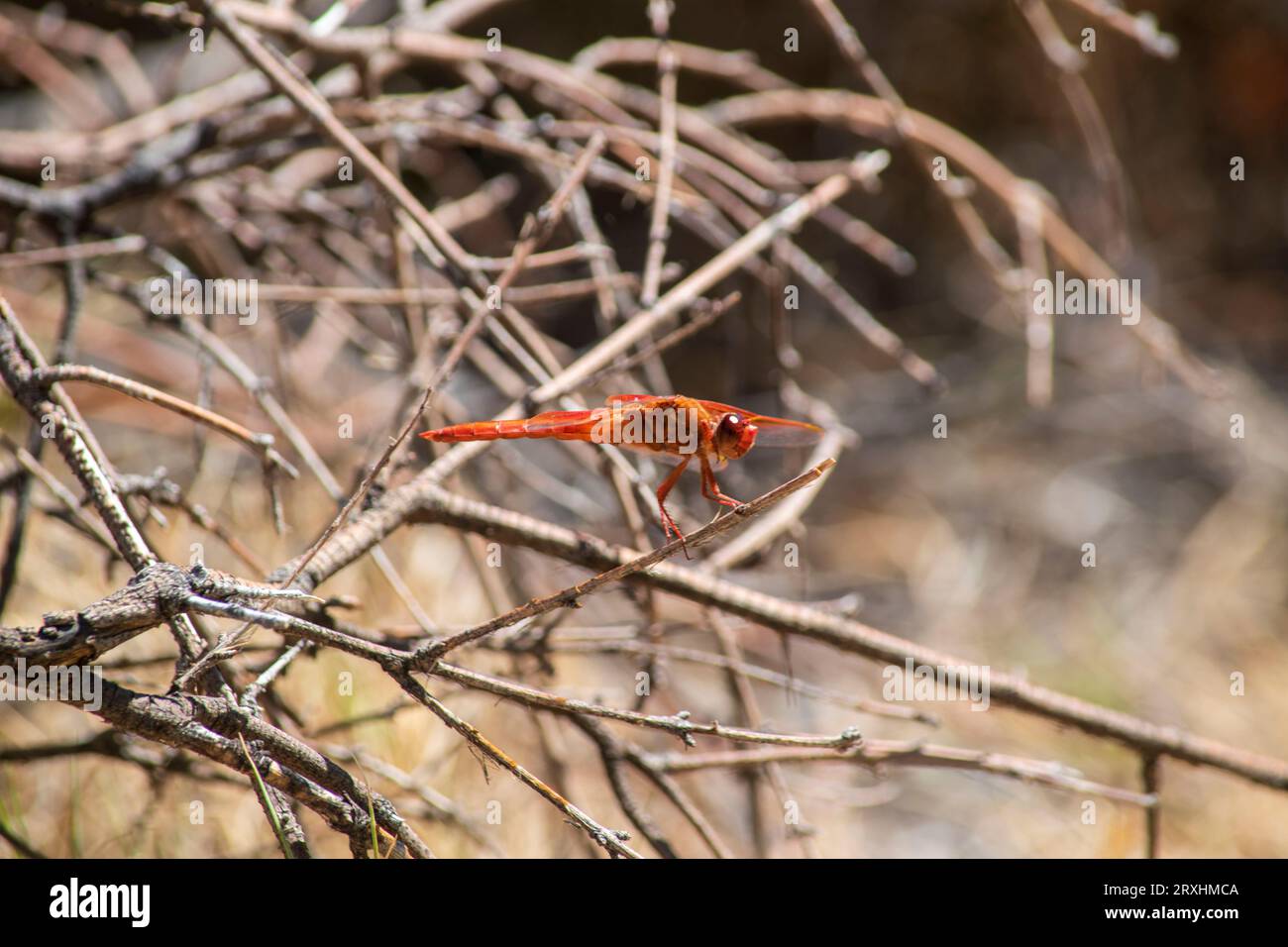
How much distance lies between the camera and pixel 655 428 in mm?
1352

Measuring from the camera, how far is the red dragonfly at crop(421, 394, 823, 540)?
4.31 ft

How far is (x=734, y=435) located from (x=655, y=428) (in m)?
0.10

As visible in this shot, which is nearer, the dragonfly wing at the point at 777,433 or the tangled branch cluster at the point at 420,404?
the tangled branch cluster at the point at 420,404

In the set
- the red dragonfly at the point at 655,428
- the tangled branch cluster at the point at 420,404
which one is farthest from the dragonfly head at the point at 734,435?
the tangled branch cluster at the point at 420,404

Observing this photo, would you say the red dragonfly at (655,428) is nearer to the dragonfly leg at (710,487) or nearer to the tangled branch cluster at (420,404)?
the dragonfly leg at (710,487)

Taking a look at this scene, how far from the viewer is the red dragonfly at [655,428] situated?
1.31m

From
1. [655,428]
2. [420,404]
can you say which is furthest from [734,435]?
[420,404]

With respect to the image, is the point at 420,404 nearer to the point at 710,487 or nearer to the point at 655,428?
the point at 655,428

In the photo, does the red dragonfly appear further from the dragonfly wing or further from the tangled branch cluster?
the tangled branch cluster

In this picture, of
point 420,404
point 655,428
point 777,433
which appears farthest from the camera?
point 777,433

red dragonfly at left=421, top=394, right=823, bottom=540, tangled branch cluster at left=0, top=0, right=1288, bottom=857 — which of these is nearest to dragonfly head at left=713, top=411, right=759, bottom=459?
red dragonfly at left=421, top=394, right=823, bottom=540

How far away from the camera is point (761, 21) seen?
17.3ft
